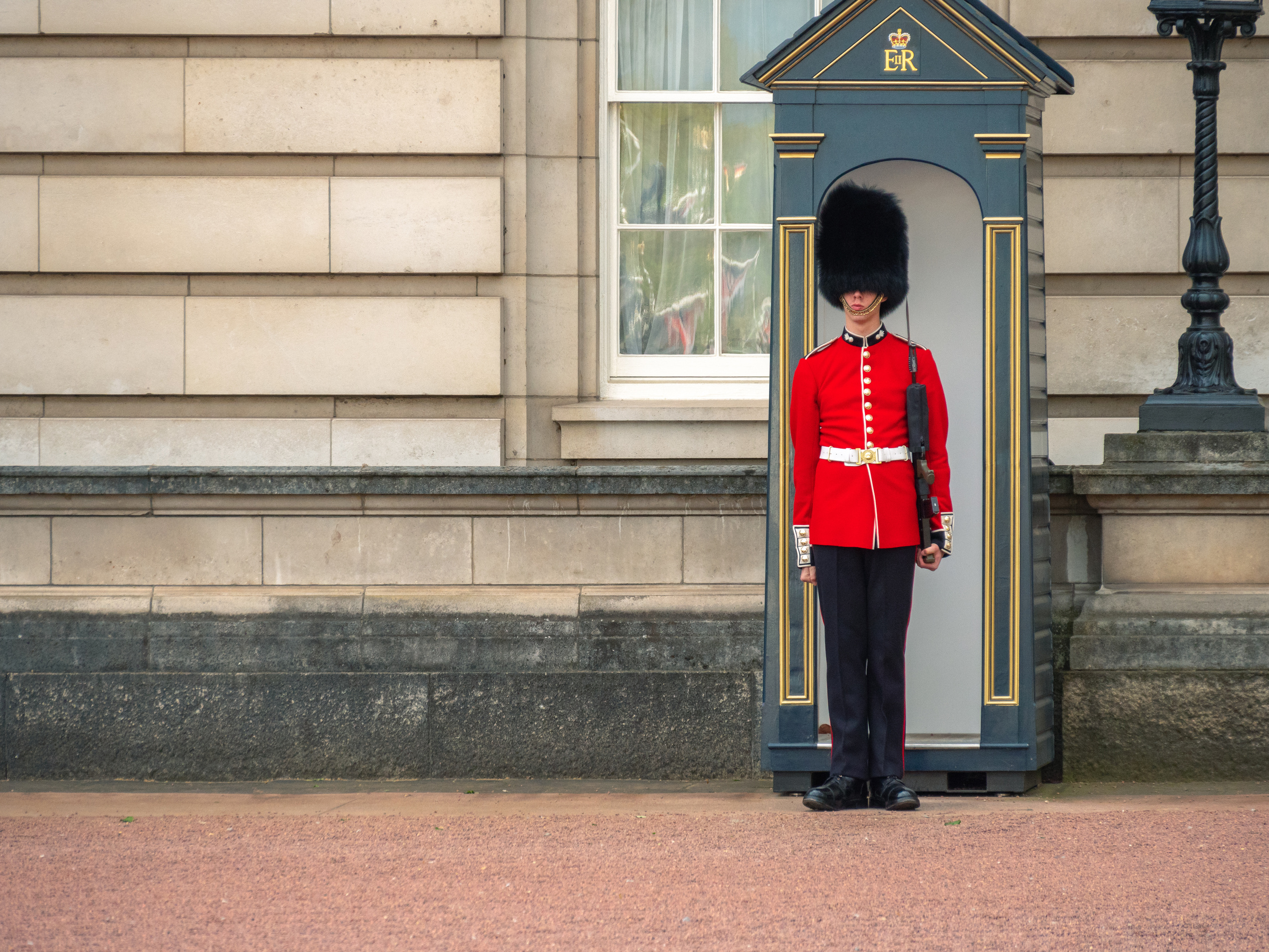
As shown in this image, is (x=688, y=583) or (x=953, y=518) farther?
(x=688, y=583)

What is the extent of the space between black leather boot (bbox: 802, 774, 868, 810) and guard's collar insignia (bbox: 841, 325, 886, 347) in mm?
1493

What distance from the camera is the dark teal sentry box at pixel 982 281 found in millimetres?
4988

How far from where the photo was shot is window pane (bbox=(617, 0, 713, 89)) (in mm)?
6672

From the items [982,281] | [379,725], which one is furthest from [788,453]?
[379,725]

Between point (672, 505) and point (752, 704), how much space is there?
93 centimetres

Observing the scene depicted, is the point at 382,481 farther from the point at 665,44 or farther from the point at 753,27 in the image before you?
the point at 753,27

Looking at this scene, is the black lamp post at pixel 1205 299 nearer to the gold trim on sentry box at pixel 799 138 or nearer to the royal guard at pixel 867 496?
the royal guard at pixel 867 496

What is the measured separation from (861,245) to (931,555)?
3.64 ft

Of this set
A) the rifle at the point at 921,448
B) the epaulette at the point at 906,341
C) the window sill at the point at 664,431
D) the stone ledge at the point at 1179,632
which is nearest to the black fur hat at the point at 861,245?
the epaulette at the point at 906,341

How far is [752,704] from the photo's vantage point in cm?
570

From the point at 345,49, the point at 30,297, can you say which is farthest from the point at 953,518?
the point at 30,297

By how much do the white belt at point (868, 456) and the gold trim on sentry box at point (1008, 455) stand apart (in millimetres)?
378

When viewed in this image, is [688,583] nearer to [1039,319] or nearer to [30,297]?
[1039,319]

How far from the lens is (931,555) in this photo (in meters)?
4.91
